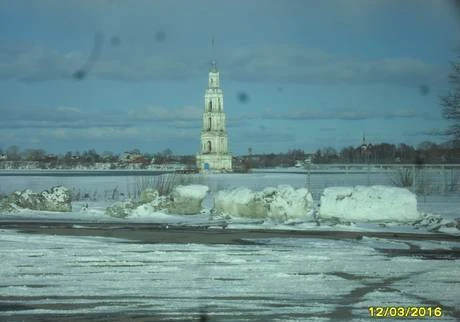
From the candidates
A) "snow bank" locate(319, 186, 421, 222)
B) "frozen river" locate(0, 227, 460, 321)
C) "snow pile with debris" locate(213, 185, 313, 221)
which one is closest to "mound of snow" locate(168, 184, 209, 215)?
"snow pile with debris" locate(213, 185, 313, 221)

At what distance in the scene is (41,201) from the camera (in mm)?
33156

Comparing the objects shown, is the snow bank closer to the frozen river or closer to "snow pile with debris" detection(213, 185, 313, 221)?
"snow pile with debris" detection(213, 185, 313, 221)

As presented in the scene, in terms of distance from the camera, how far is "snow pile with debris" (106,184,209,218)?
30469 mm

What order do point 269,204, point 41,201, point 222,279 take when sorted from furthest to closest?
point 41,201, point 269,204, point 222,279

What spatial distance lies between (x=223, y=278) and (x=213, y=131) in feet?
252

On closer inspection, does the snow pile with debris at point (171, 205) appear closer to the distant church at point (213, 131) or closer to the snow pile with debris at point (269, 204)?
the snow pile with debris at point (269, 204)

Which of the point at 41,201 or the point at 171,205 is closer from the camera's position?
the point at 171,205

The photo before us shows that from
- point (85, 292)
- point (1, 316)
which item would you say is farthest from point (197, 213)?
point (1, 316)

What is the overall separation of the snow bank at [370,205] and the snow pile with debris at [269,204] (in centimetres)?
83

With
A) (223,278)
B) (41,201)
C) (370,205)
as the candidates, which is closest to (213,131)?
(41,201)

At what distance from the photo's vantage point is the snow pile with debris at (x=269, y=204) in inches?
1110

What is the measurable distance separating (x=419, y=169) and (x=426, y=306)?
1255 inches

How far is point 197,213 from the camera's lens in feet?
102

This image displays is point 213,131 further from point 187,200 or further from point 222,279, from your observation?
point 222,279
